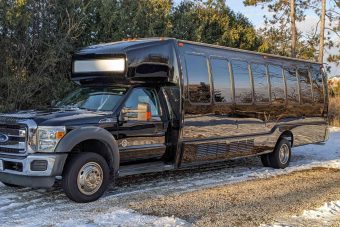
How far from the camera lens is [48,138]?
285 inches

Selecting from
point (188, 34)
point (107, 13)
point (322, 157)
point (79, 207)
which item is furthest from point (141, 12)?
point (79, 207)

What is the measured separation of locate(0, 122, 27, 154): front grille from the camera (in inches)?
289

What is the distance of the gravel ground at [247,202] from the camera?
689 cm

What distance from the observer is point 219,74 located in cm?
1028

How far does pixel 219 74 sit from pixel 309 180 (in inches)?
113

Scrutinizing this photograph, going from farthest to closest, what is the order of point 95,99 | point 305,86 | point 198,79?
point 305,86, point 198,79, point 95,99

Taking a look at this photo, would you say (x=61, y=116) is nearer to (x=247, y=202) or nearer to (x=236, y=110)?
(x=247, y=202)

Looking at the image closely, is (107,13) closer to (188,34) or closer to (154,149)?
(188,34)

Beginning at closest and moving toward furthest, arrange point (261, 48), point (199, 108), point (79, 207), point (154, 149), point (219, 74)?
point (79, 207) → point (154, 149) → point (199, 108) → point (219, 74) → point (261, 48)

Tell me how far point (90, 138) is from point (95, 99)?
4.07ft

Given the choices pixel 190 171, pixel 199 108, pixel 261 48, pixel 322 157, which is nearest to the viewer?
pixel 199 108

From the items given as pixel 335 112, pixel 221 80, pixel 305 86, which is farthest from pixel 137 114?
pixel 335 112

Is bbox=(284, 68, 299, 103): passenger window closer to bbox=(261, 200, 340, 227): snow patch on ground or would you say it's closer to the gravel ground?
the gravel ground

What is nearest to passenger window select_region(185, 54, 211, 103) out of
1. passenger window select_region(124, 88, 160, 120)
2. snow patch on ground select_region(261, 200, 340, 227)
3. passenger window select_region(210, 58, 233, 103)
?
passenger window select_region(210, 58, 233, 103)
